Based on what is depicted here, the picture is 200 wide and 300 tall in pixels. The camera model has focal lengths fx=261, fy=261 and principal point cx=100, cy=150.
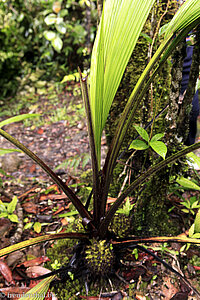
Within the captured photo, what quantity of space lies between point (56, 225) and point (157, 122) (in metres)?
0.68

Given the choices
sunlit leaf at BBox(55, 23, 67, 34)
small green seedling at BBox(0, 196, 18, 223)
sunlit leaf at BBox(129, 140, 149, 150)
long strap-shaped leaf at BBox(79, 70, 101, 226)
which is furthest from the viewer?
sunlit leaf at BBox(55, 23, 67, 34)

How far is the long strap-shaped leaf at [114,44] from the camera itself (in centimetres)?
71

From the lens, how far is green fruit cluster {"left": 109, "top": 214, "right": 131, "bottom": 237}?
102 cm

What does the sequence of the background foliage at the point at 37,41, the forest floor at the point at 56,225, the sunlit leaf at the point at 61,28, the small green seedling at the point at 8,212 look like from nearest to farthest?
1. the forest floor at the point at 56,225
2. the small green seedling at the point at 8,212
3. the sunlit leaf at the point at 61,28
4. the background foliage at the point at 37,41

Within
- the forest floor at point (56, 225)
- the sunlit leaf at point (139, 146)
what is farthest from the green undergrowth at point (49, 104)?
the sunlit leaf at point (139, 146)

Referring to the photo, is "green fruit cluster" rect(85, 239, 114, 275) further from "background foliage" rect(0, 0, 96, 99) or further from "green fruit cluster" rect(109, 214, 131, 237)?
"background foliage" rect(0, 0, 96, 99)

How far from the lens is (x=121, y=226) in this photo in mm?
1026

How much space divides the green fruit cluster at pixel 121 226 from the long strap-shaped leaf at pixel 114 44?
43cm

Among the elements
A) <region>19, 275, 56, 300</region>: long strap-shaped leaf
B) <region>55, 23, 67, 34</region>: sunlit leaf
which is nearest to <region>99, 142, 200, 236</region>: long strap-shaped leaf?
<region>19, 275, 56, 300</region>: long strap-shaped leaf

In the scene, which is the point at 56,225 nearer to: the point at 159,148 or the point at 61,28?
the point at 159,148

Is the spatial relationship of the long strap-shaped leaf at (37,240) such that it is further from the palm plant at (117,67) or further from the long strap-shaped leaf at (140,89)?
the long strap-shaped leaf at (140,89)

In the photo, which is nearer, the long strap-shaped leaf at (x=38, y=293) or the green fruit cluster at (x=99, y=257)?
the long strap-shaped leaf at (x=38, y=293)

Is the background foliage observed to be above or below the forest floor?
above

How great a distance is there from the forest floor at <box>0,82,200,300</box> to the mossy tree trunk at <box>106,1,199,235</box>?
0.11 meters
